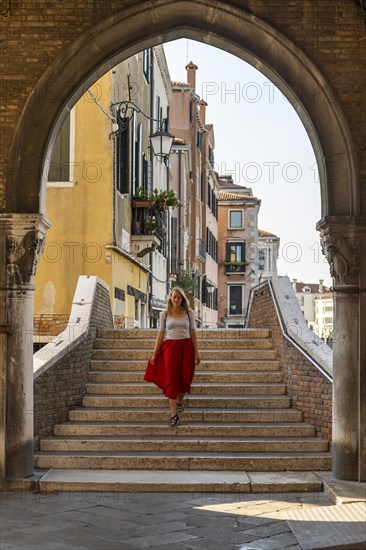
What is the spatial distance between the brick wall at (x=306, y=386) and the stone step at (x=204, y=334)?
360 millimetres

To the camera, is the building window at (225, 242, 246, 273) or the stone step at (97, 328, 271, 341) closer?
the stone step at (97, 328, 271, 341)

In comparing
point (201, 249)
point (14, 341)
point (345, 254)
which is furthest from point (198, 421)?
point (201, 249)

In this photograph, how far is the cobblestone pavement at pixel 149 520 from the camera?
6.25 meters

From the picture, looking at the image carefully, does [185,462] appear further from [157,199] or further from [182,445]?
[157,199]

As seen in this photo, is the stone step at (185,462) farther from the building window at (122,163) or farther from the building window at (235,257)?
the building window at (235,257)

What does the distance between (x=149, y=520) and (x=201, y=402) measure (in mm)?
3328

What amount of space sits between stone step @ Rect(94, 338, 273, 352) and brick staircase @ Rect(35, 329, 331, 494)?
1 cm

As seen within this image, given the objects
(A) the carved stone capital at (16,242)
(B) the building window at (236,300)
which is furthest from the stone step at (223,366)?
(B) the building window at (236,300)

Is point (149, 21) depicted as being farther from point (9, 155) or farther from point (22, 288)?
point (22, 288)

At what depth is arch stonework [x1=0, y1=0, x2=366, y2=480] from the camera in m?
8.34

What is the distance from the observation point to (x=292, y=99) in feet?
28.9

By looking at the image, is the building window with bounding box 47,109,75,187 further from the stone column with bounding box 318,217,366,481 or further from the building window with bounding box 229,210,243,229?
the building window with bounding box 229,210,243,229

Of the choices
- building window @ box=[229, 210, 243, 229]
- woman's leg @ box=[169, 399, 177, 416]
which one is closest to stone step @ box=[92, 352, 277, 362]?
woman's leg @ box=[169, 399, 177, 416]

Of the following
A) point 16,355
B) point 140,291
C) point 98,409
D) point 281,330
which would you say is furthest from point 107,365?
point 140,291
